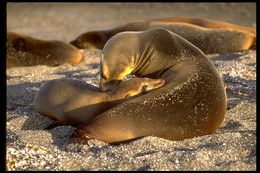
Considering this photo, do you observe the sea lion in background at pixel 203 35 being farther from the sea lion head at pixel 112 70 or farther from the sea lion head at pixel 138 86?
the sea lion head at pixel 138 86

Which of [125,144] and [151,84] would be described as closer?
[125,144]

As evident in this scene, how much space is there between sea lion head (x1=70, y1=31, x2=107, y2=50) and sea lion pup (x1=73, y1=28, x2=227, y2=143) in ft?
14.6

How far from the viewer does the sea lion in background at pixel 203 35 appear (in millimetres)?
8375

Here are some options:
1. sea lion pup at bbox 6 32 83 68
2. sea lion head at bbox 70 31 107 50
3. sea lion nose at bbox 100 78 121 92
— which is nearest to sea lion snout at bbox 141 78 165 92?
sea lion nose at bbox 100 78 121 92

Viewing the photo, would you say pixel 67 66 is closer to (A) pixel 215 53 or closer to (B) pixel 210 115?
(A) pixel 215 53

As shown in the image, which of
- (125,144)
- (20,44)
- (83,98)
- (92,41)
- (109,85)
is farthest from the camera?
(92,41)

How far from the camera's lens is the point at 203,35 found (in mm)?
8578

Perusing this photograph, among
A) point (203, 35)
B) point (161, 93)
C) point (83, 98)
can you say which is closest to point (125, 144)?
point (161, 93)

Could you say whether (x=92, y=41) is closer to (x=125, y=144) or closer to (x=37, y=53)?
(x=37, y=53)

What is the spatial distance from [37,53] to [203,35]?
236 cm

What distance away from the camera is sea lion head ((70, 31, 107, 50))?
923cm

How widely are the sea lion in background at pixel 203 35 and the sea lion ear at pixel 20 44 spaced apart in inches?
43.2

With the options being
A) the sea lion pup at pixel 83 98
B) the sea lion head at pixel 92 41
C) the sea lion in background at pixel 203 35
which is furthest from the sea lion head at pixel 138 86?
the sea lion head at pixel 92 41

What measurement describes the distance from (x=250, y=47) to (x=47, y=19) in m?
6.57
